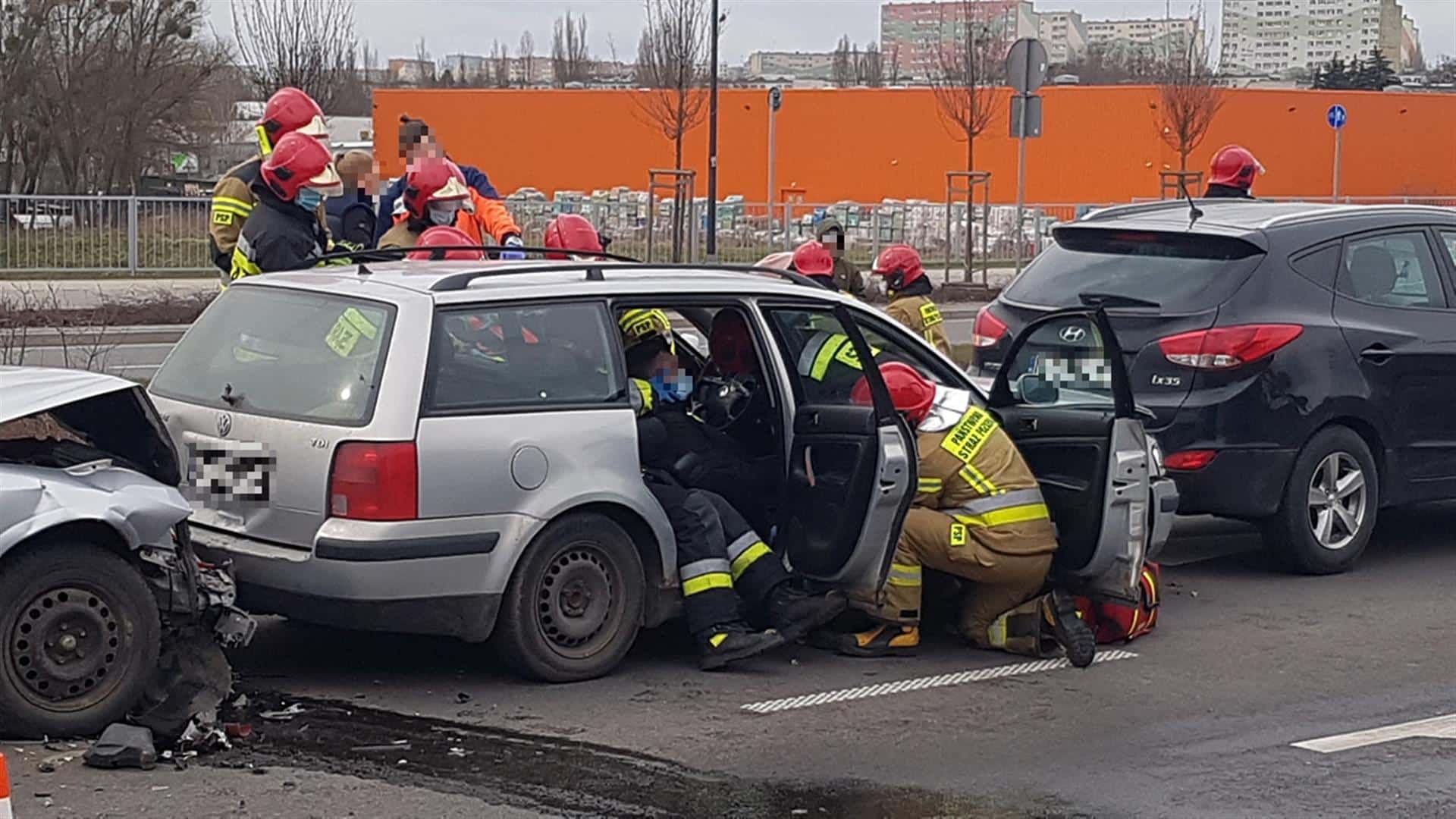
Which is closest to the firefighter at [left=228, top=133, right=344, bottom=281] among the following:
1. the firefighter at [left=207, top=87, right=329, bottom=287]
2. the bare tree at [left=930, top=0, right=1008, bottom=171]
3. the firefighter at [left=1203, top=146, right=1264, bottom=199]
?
the firefighter at [left=207, top=87, right=329, bottom=287]

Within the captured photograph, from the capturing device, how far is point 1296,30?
135125 mm

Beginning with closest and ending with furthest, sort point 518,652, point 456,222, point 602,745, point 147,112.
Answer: point 602,745 < point 518,652 < point 456,222 < point 147,112

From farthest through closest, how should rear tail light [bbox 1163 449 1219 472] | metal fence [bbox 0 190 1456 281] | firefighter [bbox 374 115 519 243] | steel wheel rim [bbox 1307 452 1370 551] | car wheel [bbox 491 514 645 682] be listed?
1. metal fence [bbox 0 190 1456 281]
2. firefighter [bbox 374 115 519 243]
3. steel wheel rim [bbox 1307 452 1370 551]
4. rear tail light [bbox 1163 449 1219 472]
5. car wheel [bbox 491 514 645 682]

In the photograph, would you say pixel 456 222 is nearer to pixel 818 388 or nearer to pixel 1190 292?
pixel 818 388

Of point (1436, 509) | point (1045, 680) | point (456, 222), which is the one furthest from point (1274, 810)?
point (1436, 509)

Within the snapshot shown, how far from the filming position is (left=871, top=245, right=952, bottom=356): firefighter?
9758 millimetres

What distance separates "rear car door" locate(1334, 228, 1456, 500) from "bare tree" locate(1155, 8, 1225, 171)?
29227 mm

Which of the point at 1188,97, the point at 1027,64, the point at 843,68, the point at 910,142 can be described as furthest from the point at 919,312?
the point at 843,68

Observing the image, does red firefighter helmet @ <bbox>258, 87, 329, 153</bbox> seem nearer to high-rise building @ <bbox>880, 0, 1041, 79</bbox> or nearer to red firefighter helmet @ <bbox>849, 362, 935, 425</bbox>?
red firefighter helmet @ <bbox>849, 362, 935, 425</bbox>

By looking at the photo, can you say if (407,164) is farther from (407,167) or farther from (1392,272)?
(1392,272)

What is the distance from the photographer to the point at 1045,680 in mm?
6988

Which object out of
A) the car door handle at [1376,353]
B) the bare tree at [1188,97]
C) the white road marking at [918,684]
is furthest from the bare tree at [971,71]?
the white road marking at [918,684]

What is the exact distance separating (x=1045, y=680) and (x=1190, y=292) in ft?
8.28

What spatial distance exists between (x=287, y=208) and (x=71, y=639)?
10.1ft
